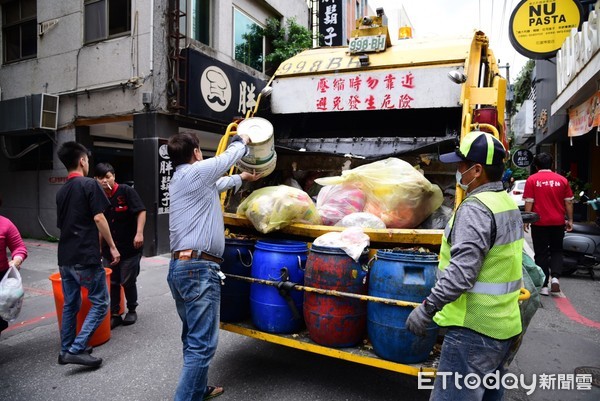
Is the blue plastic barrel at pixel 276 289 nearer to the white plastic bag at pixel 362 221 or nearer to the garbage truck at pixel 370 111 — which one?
the garbage truck at pixel 370 111

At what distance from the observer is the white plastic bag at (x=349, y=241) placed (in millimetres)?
2738

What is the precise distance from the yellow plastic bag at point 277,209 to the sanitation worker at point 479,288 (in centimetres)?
135

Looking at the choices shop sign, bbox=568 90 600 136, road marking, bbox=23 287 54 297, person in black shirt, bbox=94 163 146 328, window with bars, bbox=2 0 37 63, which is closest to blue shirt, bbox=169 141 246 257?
person in black shirt, bbox=94 163 146 328

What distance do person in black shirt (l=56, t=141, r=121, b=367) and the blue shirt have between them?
118 cm

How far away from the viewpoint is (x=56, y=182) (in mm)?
9898

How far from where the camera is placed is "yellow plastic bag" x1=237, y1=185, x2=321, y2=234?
311 centimetres

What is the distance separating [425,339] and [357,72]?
8.54 feet

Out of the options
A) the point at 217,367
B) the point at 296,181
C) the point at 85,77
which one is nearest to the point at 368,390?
the point at 217,367

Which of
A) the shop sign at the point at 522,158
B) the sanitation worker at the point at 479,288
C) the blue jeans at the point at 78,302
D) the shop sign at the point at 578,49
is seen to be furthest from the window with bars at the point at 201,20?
the shop sign at the point at 522,158

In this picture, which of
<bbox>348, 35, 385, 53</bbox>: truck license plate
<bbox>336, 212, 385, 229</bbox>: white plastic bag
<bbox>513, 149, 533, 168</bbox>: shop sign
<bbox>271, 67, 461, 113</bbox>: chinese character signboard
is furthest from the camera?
<bbox>513, 149, 533, 168</bbox>: shop sign

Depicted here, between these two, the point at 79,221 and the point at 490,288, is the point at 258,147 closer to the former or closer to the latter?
the point at 79,221

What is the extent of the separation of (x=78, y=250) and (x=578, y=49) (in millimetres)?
9254

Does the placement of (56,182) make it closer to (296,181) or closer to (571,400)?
(296,181)

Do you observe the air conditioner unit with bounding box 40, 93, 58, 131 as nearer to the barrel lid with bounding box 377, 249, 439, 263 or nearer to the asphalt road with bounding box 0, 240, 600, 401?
the asphalt road with bounding box 0, 240, 600, 401
